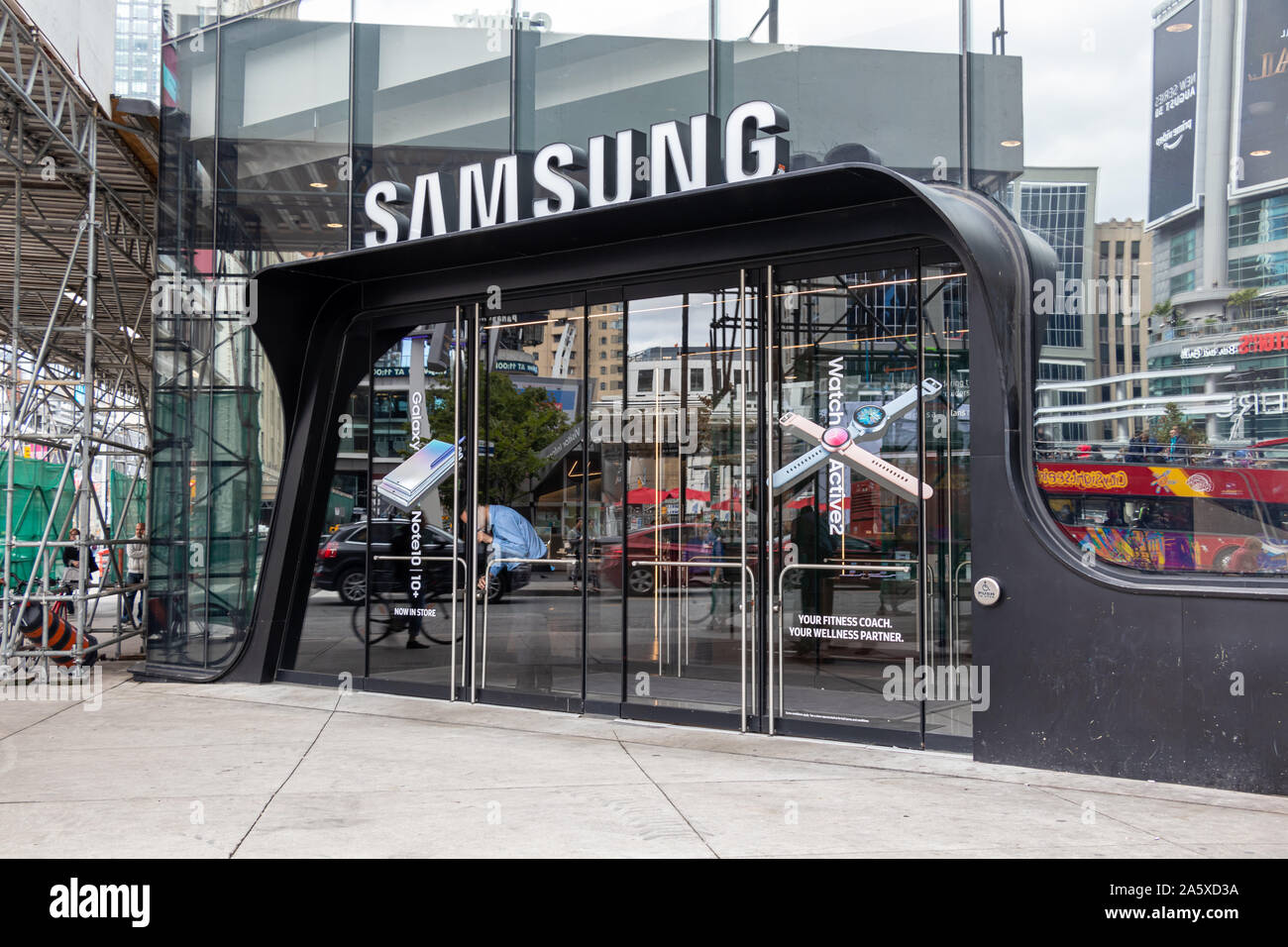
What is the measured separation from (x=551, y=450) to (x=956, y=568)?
3693 millimetres

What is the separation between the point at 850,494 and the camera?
27.3 feet

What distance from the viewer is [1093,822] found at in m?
5.88

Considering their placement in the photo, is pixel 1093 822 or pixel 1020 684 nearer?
pixel 1093 822

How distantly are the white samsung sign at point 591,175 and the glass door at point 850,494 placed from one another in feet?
3.23

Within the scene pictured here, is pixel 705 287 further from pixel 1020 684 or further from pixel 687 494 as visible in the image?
pixel 1020 684

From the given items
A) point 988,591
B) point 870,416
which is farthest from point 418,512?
point 988,591

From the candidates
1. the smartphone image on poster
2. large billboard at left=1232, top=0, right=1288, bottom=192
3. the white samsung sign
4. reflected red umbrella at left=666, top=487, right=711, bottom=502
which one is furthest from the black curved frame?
large billboard at left=1232, top=0, right=1288, bottom=192

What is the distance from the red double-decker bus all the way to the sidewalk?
7.30 feet

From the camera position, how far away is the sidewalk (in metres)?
5.51

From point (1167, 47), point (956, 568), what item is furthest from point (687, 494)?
point (1167, 47)

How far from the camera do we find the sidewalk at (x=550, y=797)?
551 centimetres

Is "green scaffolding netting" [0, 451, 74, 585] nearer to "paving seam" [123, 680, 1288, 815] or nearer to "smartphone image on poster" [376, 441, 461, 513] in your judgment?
"smartphone image on poster" [376, 441, 461, 513]

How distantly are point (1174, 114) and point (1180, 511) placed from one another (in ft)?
27.1

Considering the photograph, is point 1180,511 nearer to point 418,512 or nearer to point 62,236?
point 418,512
